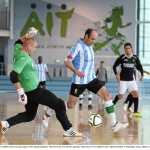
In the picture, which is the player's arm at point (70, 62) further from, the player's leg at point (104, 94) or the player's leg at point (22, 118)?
the player's leg at point (22, 118)

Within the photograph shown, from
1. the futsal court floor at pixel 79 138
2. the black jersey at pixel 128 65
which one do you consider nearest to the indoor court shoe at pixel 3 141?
→ the futsal court floor at pixel 79 138

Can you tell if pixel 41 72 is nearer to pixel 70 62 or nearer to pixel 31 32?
pixel 70 62

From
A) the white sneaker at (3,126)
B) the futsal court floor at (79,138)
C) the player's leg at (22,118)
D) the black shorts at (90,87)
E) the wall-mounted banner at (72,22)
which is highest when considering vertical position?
the wall-mounted banner at (72,22)

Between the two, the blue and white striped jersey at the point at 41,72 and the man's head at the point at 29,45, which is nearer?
the man's head at the point at 29,45

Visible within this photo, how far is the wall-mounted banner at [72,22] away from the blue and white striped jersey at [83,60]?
25.5 meters

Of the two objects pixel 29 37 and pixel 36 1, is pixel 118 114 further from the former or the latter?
pixel 36 1

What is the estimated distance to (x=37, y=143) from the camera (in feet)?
30.5

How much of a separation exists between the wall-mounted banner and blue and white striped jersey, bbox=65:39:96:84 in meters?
25.5

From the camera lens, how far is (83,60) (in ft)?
35.3

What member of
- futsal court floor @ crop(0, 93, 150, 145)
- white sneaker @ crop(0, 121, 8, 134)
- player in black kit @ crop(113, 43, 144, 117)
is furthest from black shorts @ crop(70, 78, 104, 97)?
player in black kit @ crop(113, 43, 144, 117)

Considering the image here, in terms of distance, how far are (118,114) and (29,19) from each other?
70.1 feet

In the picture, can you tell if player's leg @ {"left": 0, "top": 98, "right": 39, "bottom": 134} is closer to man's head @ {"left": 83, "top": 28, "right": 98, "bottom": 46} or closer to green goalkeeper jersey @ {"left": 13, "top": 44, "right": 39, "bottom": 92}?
green goalkeeper jersey @ {"left": 13, "top": 44, "right": 39, "bottom": 92}

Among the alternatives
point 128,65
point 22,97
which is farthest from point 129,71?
point 22,97

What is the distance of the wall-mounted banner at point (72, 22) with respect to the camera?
3628cm
